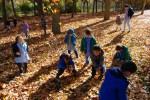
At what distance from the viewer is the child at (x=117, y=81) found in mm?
7441

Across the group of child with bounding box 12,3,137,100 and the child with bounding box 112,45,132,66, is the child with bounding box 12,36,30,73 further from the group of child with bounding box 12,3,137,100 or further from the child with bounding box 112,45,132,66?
the child with bounding box 112,45,132,66

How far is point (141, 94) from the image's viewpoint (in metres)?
11.9

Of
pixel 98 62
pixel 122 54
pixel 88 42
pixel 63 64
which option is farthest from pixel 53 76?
pixel 122 54

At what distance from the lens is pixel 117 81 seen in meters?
7.59

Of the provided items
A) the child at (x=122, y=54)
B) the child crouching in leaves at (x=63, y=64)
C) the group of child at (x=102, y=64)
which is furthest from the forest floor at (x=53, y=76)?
the child at (x=122, y=54)

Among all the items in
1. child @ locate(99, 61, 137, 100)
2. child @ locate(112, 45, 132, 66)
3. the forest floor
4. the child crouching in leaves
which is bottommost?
the forest floor

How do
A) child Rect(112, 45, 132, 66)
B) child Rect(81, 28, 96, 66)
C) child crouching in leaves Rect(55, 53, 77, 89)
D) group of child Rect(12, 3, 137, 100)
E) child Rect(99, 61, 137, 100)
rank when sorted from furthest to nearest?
1. child Rect(81, 28, 96, 66)
2. child crouching in leaves Rect(55, 53, 77, 89)
3. child Rect(112, 45, 132, 66)
4. group of child Rect(12, 3, 137, 100)
5. child Rect(99, 61, 137, 100)

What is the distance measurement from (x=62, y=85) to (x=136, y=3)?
57.1 metres

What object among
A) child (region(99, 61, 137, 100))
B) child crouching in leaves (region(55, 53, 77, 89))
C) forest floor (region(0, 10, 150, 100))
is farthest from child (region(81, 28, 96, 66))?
child (region(99, 61, 137, 100))

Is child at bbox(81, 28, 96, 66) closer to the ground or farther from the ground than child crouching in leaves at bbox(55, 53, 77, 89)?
farther from the ground

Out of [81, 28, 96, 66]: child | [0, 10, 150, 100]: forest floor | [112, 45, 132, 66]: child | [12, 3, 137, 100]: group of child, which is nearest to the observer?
[12, 3, 137, 100]: group of child

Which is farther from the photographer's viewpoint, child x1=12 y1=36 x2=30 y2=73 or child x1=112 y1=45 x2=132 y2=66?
child x1=12 y1=36 x2=30 y2=73

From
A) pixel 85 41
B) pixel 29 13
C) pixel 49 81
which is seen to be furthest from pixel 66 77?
pixel 29 13

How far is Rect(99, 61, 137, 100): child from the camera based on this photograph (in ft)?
24.4
